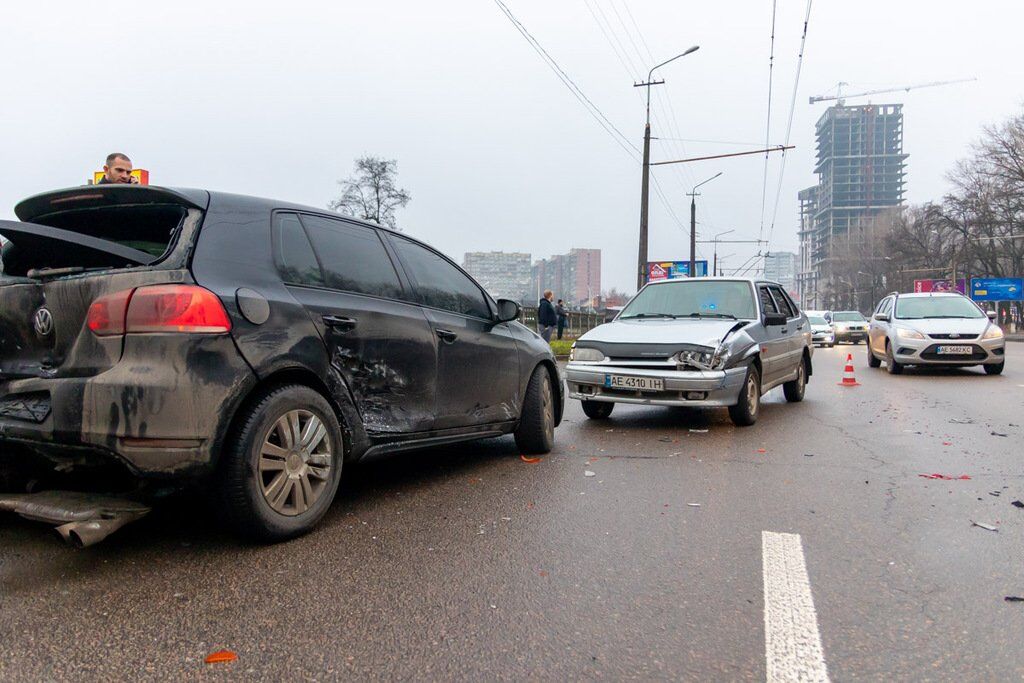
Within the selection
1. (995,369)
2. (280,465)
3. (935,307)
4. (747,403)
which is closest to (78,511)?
(280,465)

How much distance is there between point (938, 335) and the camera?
13.1m

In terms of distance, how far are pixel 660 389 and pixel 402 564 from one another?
4065 millimetres

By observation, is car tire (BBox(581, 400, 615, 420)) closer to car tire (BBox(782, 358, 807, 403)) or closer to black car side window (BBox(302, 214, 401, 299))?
car tire (BBox(782, 358, 807, 403))

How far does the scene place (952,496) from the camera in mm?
4500

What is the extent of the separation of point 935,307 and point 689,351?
32.2 feet

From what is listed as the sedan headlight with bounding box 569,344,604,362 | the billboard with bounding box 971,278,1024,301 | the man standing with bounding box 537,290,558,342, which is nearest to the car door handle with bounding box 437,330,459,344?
the sedan headlight with bounding box 569,344,604,362

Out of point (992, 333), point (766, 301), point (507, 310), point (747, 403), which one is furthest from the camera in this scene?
point (992, 333)

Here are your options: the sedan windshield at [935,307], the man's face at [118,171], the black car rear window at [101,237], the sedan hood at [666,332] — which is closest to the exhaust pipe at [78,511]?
the black car rear window at [101,237]

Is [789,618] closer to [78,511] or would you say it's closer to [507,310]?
[78,511]

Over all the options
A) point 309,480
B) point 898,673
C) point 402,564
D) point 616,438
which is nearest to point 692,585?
point 898,673

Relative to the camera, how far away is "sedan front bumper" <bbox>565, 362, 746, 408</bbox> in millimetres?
6695

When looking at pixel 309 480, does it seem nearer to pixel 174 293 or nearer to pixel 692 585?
pixel 174 293

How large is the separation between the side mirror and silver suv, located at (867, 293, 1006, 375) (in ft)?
35.1

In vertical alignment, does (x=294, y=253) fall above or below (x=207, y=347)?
above
